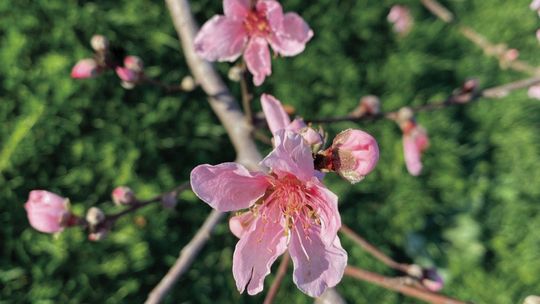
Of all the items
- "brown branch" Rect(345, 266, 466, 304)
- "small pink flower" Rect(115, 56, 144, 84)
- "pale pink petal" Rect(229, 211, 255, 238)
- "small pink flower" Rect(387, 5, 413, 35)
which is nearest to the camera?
"pale pink petal" Rect(229, 211, 255, 238)

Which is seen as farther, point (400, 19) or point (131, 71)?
point (400, 19)

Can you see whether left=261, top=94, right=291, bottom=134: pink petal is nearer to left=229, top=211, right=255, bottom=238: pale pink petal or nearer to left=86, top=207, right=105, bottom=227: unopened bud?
left=229, top=211, right=255, bottom=238: pale pink petal

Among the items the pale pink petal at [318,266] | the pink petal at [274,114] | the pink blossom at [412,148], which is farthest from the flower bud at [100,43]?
the pink blossom at [412,148]

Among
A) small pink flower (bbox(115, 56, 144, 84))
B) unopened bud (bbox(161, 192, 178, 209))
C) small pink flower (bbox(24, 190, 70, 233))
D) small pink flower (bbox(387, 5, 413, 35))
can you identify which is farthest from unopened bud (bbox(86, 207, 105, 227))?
small pink flower (bbox(387, 5, 413, 35))

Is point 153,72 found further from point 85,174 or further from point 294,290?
point 294,290

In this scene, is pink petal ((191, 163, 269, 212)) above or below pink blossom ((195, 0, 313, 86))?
below

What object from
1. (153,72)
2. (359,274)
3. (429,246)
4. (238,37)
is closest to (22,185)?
(153,72)

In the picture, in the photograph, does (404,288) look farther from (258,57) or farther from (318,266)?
(258,57)

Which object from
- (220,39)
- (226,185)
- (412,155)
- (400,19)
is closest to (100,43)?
(220,39)
